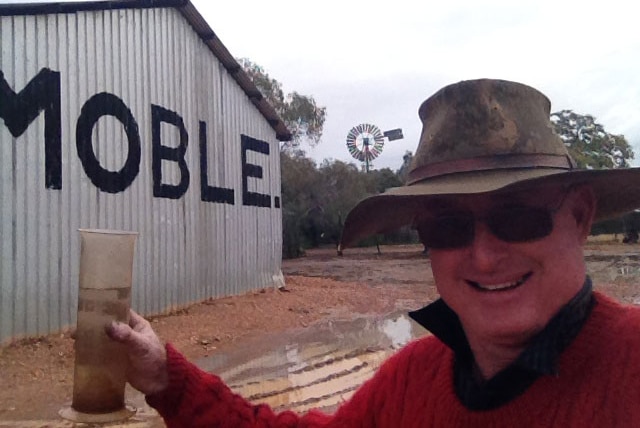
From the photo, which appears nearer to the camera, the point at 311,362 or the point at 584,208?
the point at 584,208

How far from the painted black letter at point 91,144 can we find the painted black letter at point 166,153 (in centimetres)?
46

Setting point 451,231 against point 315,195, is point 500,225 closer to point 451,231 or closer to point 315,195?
point 451,231

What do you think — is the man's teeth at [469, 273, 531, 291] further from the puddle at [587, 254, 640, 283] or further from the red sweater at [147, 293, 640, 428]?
the puddle at [587, 254, 640, 283]

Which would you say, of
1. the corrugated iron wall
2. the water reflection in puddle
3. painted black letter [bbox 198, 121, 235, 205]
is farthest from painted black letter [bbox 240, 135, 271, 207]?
the water reflection in puddle

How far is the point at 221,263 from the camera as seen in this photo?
1284cm

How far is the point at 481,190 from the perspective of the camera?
4.71 ft

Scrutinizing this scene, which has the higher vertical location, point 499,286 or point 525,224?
point 525,224

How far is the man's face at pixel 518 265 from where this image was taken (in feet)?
4.83

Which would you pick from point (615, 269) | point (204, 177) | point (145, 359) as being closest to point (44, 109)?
point (204, 177)

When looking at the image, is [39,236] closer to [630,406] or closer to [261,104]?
[261,104]

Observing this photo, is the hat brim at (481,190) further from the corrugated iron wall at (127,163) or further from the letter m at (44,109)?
the letter m at (44,109)

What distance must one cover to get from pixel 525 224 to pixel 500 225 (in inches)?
2.3

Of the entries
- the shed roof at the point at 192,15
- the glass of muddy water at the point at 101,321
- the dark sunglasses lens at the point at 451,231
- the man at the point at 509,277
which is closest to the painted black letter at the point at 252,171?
the shed roof at the point at 192,15

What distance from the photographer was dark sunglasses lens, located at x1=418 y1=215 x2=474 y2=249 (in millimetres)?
1563
